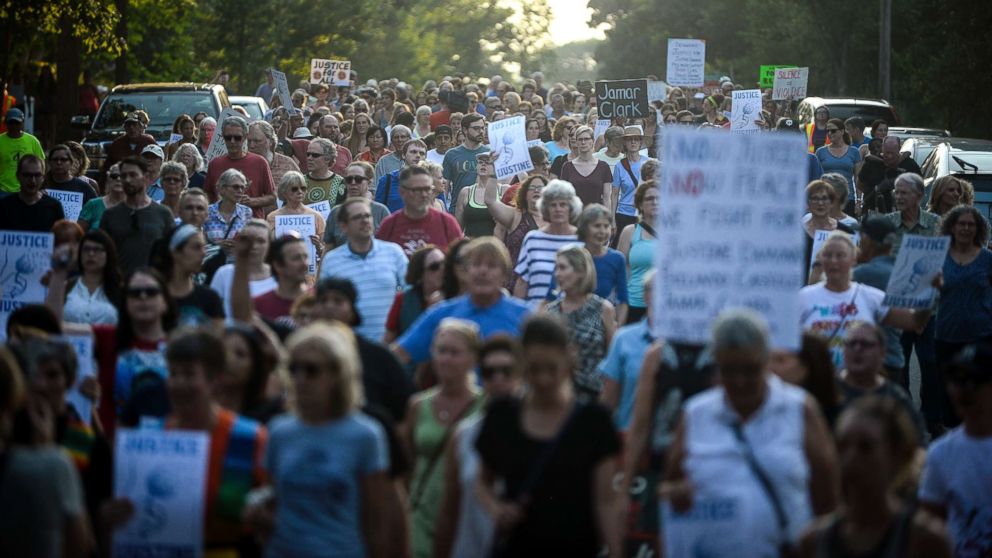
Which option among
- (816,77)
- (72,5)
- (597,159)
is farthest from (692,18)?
(597,159)

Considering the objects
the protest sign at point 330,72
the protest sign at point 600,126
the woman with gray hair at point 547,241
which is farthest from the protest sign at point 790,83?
the woman with gray hair at point 547,241

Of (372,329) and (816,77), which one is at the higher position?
(816,77)

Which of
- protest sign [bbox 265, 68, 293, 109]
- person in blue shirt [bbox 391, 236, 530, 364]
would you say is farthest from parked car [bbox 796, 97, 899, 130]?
person in blue shirt [bbox 391, 236, 530, 364]

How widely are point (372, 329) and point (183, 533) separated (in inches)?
160

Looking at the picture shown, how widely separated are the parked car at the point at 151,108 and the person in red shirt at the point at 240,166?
9219mm

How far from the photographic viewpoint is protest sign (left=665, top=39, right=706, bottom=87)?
31641 mm

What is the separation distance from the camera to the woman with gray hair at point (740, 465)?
5980 millimetres

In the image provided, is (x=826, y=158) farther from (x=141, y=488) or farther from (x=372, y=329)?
(x=141, y=488)

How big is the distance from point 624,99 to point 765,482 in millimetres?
16872

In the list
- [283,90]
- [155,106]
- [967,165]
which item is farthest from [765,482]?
[155,106]

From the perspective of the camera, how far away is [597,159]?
1762 cm

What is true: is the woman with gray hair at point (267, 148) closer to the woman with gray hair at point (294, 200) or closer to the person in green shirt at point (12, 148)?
the person in green shirt at point (12, 148)

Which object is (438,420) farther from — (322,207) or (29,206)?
(322,207)

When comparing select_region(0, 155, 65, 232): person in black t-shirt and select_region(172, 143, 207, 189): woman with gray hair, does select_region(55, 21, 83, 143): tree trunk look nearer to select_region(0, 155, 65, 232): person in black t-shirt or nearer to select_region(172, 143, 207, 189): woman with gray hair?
select_region(172, 143, 207, 189): woman with gray hair
